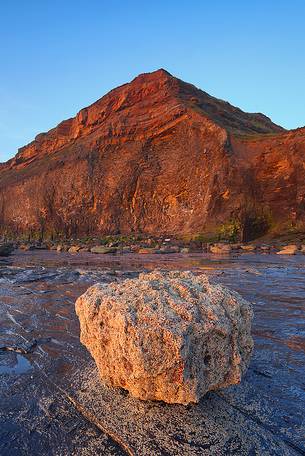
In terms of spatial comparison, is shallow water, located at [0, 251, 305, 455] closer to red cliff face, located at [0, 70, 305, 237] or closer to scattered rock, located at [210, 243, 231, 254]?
scattered rock, located at [210, 243, 231, 254]

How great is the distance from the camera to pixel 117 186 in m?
49.3

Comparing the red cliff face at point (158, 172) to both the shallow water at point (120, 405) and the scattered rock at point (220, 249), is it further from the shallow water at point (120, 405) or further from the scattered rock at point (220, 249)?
the shallow water at point (120, 405)

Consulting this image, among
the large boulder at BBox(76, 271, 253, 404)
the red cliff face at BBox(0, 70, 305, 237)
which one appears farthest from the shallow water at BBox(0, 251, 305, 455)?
the red cliff face at BBox(0, 70, 305, 237)

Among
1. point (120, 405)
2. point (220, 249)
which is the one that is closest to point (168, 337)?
point (120, 405)

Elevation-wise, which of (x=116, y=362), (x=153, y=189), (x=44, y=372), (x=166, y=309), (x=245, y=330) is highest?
(x=153, y=189)

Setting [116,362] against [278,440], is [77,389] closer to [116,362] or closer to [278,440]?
[116,362]

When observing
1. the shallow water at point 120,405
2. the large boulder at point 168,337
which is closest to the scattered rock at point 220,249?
the shallow water at point 120,405

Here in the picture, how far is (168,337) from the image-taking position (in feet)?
9.02

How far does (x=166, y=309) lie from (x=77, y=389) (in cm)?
124

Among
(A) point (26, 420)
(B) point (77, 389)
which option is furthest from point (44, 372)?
(A) point (26, 420)

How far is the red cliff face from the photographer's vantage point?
35.3 meters

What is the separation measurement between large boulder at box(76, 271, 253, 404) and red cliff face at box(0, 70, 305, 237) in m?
31.7

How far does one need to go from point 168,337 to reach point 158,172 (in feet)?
143

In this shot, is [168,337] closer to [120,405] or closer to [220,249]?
[120,405]
